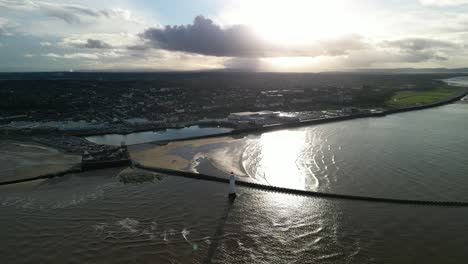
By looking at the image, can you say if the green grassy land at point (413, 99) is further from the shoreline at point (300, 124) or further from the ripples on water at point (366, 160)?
the ripples on water at point (366, 160)

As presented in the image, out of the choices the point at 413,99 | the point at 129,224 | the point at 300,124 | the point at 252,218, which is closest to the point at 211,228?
the point at 252,218

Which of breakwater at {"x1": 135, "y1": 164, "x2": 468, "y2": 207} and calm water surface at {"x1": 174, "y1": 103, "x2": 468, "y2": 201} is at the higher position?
calm water surface at {"x1": 174, "y1": 103, "x2": 468, "y2": 201}

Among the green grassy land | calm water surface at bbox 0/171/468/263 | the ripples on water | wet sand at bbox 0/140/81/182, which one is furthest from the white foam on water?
the green grassy land

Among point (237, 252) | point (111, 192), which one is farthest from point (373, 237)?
point (111, 192)

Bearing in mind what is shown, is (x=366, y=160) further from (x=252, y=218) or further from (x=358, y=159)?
(x=252, y=218)

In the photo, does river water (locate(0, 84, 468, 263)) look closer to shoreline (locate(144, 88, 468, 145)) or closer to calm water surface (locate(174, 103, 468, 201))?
calm water surface (locate(174, 103, 468, 201))

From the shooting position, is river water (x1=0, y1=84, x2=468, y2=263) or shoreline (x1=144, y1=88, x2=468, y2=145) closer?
river water (x1=0, y1=84, x2=468, y2=263)

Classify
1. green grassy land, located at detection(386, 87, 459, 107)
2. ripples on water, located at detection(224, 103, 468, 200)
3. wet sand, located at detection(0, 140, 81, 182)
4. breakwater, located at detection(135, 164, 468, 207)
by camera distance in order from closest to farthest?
breakwater, located at detection(135, 164, 468, 207), ripples on water, located at detection(224, 103, 468, 200), wet sand, located at detection(0, 140, 81, 182), green grassy land, located at detection(386, 87, 459, 107)

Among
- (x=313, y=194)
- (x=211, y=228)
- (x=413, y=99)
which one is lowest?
(x=211, y=228)

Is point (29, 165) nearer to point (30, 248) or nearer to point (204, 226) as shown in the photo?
point (30, 248)
